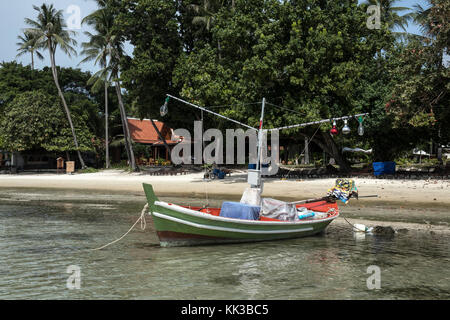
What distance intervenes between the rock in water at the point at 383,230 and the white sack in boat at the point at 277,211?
2800mm

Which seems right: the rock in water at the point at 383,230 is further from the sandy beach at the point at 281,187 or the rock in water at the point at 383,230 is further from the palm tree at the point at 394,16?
the palm tree at the point at 394,16

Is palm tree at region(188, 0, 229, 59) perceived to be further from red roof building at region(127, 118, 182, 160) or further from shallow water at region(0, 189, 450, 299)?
shallow water at region(0, 189, 450, 299)

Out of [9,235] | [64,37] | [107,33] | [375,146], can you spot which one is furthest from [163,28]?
[9,235]

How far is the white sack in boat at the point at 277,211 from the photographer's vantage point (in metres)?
12.5

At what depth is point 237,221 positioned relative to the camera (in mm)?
11320

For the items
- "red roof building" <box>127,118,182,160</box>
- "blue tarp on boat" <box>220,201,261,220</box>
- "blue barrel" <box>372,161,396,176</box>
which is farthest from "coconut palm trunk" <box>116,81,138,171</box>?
"blue tarp on boat" <box>220,201,261,220</box>

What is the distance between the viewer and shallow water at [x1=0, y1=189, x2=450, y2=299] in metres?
8.19

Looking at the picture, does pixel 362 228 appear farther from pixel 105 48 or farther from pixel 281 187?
pixel 105 48

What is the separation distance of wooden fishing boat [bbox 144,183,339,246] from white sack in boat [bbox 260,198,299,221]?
0.20m

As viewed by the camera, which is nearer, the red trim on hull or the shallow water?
the shallow water

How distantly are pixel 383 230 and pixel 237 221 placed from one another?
Answer: 201 inches
